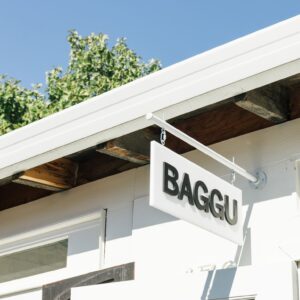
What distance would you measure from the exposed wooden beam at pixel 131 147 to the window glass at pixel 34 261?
113 centimetres

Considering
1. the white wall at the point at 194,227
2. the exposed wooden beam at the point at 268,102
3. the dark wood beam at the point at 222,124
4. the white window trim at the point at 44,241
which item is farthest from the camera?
the white window trim at the point at 44,241

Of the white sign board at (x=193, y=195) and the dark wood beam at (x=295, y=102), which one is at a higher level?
the dark wood beam at (x=295, y=102)

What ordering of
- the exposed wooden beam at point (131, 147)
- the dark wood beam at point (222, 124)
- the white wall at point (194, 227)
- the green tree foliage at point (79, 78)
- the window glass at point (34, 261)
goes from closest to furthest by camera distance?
the white wall at point (194, 227) < the dark wood beam at point (222, 124) < the exposed wooden beam at point (131, 147) < the window glass at point (34, 261) < the green tree foliage at point (79, 78)

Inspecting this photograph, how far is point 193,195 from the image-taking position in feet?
14.6

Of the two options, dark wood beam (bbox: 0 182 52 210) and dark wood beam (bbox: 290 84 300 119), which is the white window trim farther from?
dark wood beam (bbox: 290 84 300 119)

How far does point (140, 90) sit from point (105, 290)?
4.27 feet

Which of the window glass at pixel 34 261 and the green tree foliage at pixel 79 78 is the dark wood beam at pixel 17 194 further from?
the green tree foliage at pixel 79 78

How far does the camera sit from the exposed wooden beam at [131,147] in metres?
5.33

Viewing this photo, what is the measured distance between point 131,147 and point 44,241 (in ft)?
4.82

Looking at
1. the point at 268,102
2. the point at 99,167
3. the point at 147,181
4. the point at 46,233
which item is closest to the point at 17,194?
the point at 46,233

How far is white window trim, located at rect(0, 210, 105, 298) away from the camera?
6105mm

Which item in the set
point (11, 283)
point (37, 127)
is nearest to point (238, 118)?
point (37, 127)

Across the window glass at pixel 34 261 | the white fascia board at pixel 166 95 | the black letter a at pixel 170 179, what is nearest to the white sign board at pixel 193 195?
the black letter a at pixel 170 179

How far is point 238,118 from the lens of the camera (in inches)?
207
